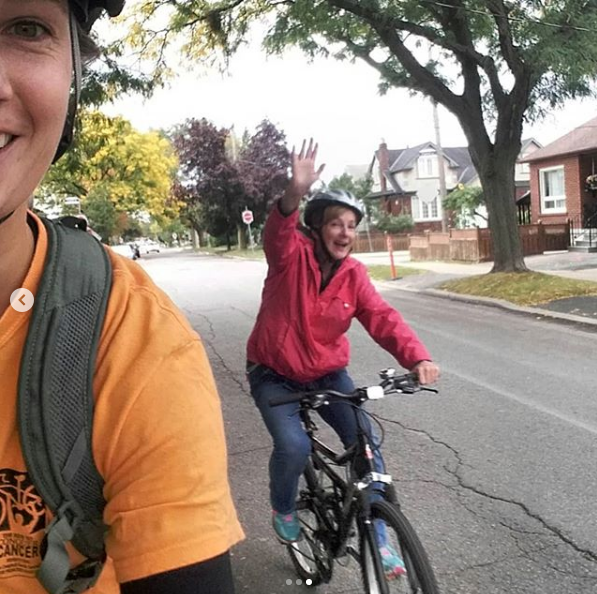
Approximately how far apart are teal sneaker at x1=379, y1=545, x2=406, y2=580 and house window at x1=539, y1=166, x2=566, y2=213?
29.5 m

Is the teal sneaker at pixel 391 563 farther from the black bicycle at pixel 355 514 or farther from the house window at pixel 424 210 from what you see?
the house window at pixel 424 210

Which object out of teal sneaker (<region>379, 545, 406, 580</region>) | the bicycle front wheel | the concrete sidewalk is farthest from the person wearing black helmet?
the concrete sidewalk

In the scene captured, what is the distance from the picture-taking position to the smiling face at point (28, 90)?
1026mm

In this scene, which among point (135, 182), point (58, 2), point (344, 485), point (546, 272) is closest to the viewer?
point (58, 2)

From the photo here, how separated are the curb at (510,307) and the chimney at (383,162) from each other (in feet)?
150

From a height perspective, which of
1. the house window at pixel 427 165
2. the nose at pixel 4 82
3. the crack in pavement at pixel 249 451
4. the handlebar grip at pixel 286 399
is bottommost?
the crack in pavement at pixel 249 451

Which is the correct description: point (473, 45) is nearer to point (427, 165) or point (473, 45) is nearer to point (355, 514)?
point (355, 514)

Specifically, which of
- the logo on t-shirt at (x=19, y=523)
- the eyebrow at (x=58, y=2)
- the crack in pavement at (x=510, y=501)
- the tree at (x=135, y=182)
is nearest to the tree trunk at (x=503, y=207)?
the crack in pavement at (x=510, y=501)

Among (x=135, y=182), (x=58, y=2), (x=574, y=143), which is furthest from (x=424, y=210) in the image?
(x=58, y=2)

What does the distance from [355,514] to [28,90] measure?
2.46 meters

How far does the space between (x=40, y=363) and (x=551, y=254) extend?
2493 cm

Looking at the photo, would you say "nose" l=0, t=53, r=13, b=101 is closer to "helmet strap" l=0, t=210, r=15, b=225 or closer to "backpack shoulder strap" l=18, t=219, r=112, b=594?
"helmet strap" l=0, t=210, r=15, b=225

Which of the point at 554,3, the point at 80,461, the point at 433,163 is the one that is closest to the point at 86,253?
the point at 80,461

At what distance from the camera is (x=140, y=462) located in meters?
0.99
